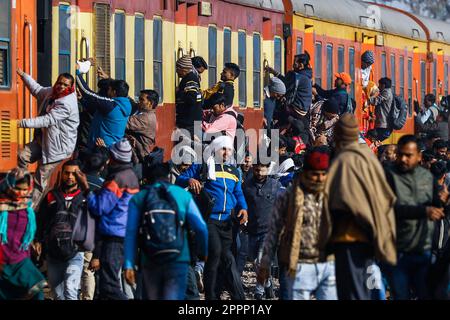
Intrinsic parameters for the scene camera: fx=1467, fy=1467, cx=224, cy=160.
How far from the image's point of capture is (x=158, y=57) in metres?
18.9

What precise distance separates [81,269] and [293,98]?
30.2ft

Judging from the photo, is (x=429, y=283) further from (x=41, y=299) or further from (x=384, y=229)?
(x=41, y=299)

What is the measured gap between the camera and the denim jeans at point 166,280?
1034cm

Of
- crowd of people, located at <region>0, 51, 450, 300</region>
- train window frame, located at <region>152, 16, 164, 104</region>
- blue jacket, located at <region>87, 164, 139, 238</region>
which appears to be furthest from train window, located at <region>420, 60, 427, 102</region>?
blue jacket, located at <region>87, 164, 139, 238</region>

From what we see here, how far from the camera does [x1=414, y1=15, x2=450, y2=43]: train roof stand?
35.1 metres

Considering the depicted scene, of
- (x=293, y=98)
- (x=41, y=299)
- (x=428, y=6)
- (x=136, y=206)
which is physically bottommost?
(x=41, y=299)

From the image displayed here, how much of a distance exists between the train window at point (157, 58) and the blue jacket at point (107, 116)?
310 cm

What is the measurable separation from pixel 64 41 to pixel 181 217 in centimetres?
624

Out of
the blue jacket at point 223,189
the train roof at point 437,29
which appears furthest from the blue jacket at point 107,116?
the train roof at point 437,29

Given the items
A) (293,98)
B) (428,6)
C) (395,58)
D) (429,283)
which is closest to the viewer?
(429,283)

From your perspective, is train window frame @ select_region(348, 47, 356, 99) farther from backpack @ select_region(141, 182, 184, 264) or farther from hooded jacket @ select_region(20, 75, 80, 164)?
backpack @ select_region(141, 182, 184, 264)

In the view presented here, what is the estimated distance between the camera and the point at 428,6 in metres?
79.6

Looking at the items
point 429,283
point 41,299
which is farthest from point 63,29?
point 429,283

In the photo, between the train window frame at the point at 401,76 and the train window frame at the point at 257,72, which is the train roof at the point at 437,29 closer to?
the train window frame at the point at 401,76
